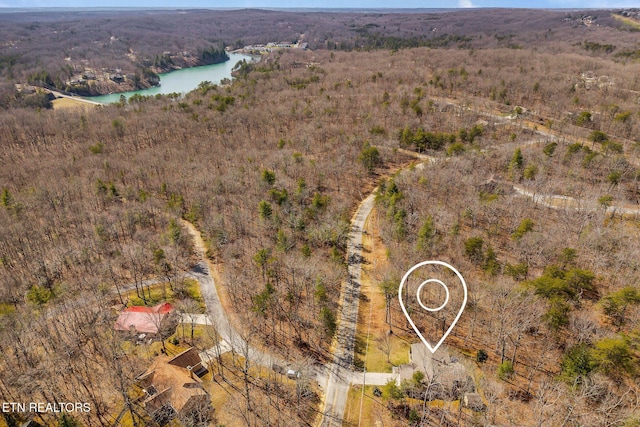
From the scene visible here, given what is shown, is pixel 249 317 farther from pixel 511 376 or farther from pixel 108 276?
pixel 511 376

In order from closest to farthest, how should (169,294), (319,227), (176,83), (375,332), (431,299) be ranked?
(375,332)
(431,299)
(169,294)
(319,227)
(176,83)

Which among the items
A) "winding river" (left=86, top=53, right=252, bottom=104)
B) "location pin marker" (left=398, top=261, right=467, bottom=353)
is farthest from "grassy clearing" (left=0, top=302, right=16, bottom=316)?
"winding river" (left=86, top=53, right=252, bottom=104)

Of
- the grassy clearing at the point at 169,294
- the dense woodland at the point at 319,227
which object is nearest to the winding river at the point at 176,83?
the dense woodland at the point at 319,227

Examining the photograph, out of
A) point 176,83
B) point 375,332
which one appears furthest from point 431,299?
point 176,83

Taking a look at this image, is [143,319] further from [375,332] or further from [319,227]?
[319,227]

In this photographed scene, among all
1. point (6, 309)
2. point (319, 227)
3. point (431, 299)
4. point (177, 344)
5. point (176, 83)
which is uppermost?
point (176, 83)

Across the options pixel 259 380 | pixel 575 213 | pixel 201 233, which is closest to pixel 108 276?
pixel 201 233
